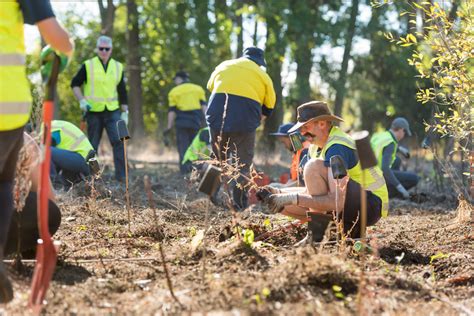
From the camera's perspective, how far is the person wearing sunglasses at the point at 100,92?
28.4ft

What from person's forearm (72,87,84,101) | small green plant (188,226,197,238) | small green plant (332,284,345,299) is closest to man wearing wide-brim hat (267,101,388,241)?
small green plant (188,226,197,238)

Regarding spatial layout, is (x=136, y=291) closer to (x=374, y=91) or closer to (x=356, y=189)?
(x=356, y=189)

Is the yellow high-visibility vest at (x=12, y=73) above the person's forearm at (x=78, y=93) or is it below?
above

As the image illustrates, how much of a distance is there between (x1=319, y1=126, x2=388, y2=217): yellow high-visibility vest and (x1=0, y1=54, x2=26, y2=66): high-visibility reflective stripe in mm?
2097

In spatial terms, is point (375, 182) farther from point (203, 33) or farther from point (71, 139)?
point (203, 33)

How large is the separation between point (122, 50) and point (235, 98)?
19429 millimetres

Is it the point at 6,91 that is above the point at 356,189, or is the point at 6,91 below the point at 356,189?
above

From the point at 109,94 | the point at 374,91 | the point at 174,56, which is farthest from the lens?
the point at 374,91

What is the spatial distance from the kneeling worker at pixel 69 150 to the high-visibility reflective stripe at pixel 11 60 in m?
4.47

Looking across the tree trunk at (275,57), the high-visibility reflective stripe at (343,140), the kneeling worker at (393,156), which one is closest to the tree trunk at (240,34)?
the tree trunk at (275,57)

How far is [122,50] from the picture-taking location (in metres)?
25.7

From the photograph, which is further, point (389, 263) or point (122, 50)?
point (122, 50)

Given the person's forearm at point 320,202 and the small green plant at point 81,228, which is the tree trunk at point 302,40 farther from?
the person's forearm at point 320,202

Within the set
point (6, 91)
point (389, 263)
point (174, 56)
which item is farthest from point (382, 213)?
point (174, 56)
